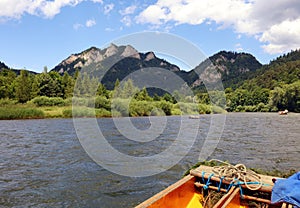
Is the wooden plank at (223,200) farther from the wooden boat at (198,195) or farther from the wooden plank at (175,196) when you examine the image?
the wooden plank at (175,196)

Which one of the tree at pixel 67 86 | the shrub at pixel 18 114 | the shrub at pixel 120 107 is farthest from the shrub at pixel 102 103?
the tree at pixel 67 86

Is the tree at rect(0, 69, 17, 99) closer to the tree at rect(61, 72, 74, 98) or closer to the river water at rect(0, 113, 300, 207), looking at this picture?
the tree at rect(61, 72, 74, 98)

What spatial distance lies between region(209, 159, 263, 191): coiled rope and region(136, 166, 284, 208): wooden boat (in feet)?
0.27

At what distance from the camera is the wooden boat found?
4.48m

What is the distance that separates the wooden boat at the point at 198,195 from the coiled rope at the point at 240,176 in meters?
0.08

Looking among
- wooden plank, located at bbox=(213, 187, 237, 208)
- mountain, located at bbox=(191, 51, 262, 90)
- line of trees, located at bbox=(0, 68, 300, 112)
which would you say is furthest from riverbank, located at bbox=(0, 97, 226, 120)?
mountain, located at bbox=(191, 51, 262, 90)

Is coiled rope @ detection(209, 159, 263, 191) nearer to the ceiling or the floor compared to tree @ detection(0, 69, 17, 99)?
nearer to the floor

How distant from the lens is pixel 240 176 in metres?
5.38

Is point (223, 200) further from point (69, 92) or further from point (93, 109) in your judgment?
point (69, 92)

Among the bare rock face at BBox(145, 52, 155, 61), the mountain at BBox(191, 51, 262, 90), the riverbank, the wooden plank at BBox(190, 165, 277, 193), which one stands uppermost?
the mountain at BBox(191, 51, 262, 90)

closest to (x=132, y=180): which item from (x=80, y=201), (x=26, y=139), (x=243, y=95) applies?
(x=80, y=201)

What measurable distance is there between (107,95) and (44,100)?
12848 millimetres

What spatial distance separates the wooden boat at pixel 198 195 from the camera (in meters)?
4.48

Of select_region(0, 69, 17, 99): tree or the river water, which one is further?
select_region(0, 69, 17, 99): tree
